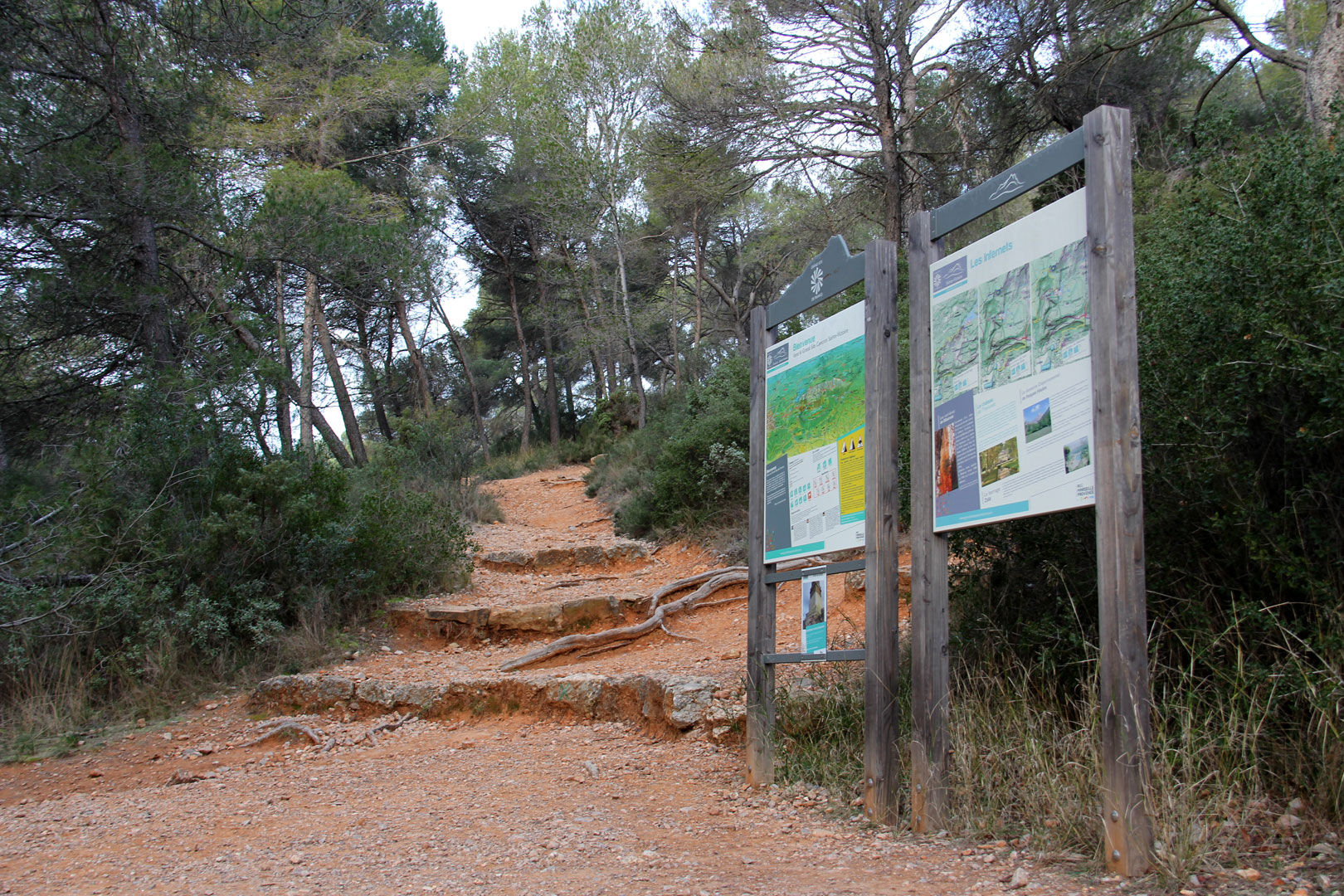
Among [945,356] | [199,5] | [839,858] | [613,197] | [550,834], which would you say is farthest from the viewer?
[613,197]

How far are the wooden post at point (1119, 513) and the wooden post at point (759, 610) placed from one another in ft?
5.76

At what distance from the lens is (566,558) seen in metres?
10.6

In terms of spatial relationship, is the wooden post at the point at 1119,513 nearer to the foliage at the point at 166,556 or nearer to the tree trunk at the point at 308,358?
the foliage at the point at 166,556

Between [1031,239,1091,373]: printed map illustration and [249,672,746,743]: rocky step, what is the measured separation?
9.66ft

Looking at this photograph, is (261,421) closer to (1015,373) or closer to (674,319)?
(1015,373)

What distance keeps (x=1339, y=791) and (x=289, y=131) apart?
1563 cm

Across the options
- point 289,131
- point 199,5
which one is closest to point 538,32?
point 289,131

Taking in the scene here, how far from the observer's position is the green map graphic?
12.5 feet

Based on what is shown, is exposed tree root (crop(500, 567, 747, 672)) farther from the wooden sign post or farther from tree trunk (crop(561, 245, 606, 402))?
tree trunk (crop(561, 245, 606, 402))

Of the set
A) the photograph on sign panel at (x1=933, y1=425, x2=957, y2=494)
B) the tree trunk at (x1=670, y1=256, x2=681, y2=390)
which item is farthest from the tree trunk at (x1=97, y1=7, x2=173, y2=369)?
the tree trunk at (x1=670, y1=256, x2=681, y2=390)

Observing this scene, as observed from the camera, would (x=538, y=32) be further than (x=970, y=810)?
Yes

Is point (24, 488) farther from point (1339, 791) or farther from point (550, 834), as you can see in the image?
point (1339, 791)

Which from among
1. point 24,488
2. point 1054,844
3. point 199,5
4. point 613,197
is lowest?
point 1054,844

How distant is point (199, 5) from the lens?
8258 mm
